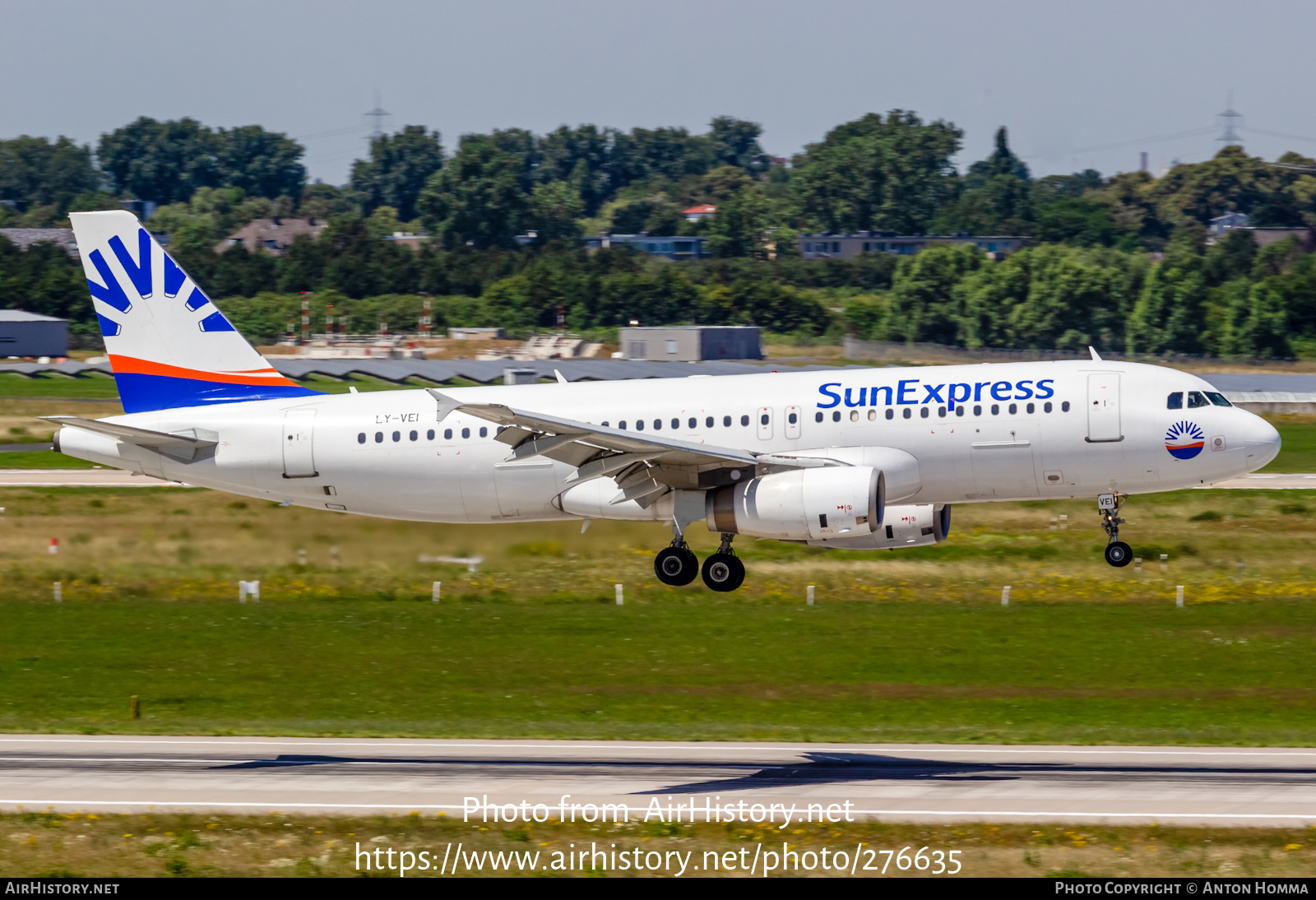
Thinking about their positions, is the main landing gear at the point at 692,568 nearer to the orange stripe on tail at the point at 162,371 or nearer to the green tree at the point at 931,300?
the orange stripe on tail at the point at 162,371

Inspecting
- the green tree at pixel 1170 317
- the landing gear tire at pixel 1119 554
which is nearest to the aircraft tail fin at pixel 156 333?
the landing gear tire at pixel 1119 554

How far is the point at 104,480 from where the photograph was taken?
296 feet

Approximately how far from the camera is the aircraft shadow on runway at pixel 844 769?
38.6 m

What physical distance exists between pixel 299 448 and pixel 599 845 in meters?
16.3

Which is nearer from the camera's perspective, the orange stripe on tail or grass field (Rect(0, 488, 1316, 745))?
the orange stripe on tail

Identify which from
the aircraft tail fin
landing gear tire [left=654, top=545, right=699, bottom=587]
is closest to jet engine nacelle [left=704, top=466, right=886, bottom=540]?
landing gear tire [left=654, top=545, right=699, bottom=587]

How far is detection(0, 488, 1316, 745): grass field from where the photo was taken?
50.8 m

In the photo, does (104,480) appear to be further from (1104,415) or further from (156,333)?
(1104,415)

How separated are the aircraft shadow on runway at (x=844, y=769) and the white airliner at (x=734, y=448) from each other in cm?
486

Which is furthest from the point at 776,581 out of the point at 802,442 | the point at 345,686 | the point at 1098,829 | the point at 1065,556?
the point at 1098,829

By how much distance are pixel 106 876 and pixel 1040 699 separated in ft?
105

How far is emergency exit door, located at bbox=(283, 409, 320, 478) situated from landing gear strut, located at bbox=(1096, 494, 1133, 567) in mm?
20664

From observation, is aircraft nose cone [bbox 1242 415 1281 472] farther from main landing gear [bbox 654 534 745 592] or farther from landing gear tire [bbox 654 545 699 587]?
landing gear tire [bbox 654 545 699 587]

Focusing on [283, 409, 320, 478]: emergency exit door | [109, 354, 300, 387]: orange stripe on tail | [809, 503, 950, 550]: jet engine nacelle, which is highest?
[109, 354, 300, 387]: orange stripe on tail
